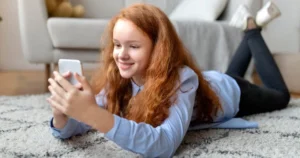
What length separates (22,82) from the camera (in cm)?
232

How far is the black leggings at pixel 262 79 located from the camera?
4.20ft

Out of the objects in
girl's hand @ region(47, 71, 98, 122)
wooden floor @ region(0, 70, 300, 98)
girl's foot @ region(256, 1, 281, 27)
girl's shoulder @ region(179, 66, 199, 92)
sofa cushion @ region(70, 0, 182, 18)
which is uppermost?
girl's hand @ region(47, 71, 98, 122)

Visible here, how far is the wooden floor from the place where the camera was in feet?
6.57

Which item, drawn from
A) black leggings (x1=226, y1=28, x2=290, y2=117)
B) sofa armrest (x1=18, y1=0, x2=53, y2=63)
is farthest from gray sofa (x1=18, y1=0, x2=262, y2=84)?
black leggings (x1=226, y1=28, x2=290, y2=117)

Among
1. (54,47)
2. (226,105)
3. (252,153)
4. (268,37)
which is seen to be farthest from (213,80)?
(268,37)

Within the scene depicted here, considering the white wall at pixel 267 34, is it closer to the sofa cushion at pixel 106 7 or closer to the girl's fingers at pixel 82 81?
the sofa cushion at pixel 106 7

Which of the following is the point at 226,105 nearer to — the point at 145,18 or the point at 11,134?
the point at 145,18

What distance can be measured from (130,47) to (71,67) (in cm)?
14

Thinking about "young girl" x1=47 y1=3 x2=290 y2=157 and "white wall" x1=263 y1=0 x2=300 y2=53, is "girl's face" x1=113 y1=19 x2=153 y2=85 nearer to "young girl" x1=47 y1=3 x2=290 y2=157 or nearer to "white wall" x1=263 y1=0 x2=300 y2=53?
"young girl" x1=47 y1=3 x2=290 y2=157

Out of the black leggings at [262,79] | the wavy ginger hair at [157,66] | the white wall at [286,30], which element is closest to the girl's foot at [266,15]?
the black leggings at [262,79]

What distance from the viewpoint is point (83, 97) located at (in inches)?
27.5

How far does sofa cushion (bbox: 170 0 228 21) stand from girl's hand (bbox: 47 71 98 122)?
53.2 inches

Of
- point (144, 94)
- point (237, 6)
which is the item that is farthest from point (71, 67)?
point (237, 6)

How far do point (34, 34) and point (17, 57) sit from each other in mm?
1041
